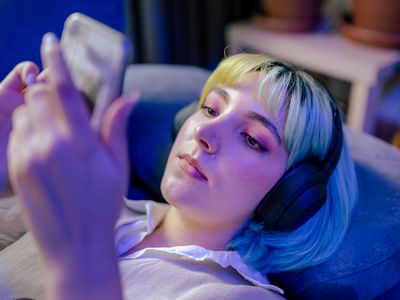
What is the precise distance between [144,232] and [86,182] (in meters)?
0.52

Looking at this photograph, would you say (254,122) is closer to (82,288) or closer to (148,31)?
(82,288)

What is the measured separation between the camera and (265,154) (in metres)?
0.90

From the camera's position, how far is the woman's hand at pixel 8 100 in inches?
30.8

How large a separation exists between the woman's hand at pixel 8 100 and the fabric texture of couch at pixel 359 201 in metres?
0.49

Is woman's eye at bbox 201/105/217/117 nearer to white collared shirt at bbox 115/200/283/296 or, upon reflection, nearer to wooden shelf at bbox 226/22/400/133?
white collared shirt at bbox 115/200/283/296

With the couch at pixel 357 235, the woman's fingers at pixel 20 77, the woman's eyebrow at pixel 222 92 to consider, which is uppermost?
the woman's fingers at pixel 20 77

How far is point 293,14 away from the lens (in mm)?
2039

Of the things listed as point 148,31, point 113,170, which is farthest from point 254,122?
point 148,31

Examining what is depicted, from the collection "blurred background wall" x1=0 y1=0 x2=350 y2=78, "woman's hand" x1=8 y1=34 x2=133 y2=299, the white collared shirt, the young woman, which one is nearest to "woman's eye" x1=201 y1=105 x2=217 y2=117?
the young woman

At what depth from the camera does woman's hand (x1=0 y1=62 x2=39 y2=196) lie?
2.57ft

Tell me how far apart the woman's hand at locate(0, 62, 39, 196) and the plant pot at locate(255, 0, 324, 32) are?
4.71ft

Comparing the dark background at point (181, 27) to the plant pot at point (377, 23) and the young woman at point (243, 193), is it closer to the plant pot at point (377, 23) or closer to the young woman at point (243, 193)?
the plant pot at point (377, 23)

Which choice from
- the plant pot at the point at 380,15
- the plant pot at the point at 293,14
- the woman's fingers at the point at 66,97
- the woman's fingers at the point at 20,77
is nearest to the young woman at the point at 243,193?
the woman's fingers at the point at 20,77

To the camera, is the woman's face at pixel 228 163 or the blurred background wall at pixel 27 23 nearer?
the woman's face at pixel 228 163
